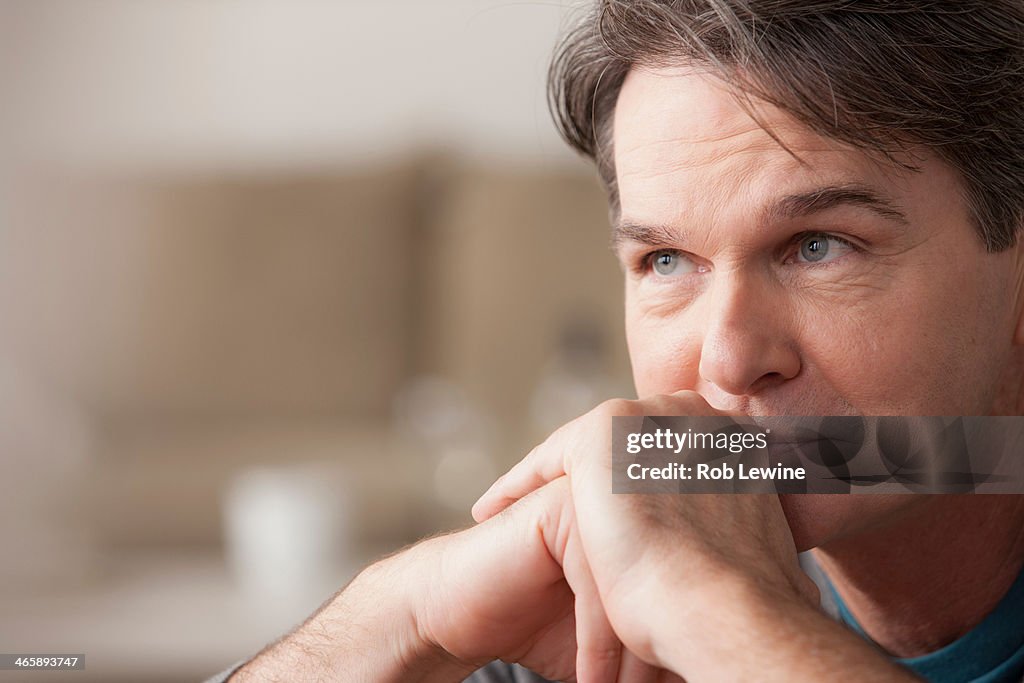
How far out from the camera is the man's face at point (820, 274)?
88 centimetres

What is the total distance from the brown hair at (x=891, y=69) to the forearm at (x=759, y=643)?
1.36 ft

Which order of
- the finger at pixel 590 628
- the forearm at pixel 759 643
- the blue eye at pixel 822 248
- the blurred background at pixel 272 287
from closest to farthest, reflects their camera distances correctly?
the forearm at pixel 759 643 < the finger at pixel 590 628 < the blue eye at pixel 822 248 < the blurred background at pixel 272 287

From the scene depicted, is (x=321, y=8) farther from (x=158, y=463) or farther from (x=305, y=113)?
(x=158, y=463)

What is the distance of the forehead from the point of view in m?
0.88

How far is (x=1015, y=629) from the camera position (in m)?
0.98

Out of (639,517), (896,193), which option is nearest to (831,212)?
(896,193)

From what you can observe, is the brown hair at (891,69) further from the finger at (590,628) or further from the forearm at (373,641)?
the forearm at (373,641)

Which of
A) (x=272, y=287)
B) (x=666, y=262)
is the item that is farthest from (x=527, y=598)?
(x=272, y=287)

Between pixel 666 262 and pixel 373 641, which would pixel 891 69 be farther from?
pixel 373 641

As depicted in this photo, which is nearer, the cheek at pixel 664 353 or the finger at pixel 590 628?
the finger at pixel 590 628

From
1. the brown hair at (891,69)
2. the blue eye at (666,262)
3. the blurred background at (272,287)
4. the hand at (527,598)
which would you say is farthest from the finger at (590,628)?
the blurred background at (272,287)

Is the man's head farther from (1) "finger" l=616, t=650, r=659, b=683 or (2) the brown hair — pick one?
(1) "finger" l=616, t=650, r=659, b=683

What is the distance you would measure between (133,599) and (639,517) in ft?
7.27

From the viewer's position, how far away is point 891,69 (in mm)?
900
